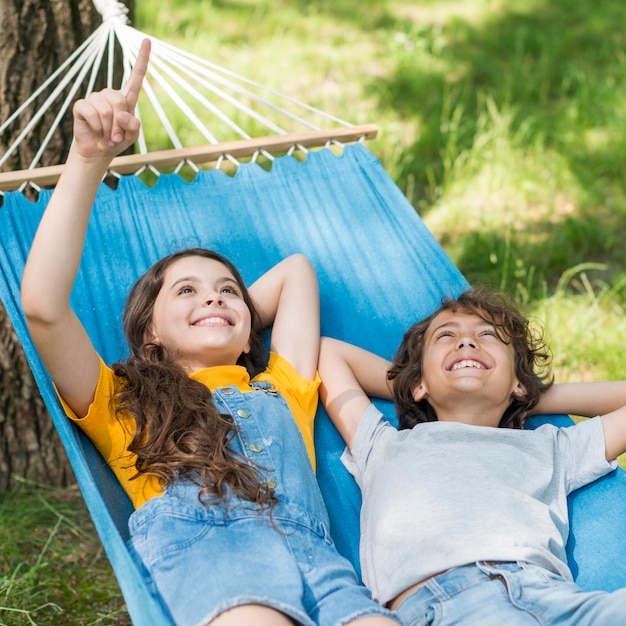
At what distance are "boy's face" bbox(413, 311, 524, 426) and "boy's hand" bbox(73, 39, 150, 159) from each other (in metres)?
0.83

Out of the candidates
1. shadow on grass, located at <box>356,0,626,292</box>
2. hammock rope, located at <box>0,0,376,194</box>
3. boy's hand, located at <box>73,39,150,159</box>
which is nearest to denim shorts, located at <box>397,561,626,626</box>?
boy's hand, located at <box>73,39,150,159</box>

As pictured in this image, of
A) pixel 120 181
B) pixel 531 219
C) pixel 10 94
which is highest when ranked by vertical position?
pixel 10 94

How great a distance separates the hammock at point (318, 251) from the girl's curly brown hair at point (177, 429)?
0.12 metres

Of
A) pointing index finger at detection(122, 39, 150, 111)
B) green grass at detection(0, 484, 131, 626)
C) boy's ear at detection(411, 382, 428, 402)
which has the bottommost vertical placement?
green grass at detection(0, 484, 131, 626)

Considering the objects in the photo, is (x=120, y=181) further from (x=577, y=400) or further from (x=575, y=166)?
(x=575, y=166)

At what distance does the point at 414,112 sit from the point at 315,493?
118 inches

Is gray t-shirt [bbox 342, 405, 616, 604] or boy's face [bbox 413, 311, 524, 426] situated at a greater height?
boy's face [bbox 413, 311, 524, 426]

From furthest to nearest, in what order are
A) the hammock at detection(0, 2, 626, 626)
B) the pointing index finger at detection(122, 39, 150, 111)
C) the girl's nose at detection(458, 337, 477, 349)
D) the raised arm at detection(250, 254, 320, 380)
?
the raised arm at detection(250, 254, 320, 380)
the girl's nose at detection(458, 337, 477, 349)
the hammock at detection(0, 2, 626, 626)
the pointing index finger at detection(122, 39, 150, 111)

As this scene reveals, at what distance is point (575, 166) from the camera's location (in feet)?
12.5

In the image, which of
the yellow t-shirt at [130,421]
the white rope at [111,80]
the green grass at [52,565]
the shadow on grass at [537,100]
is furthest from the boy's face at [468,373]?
the shadow on grass at [537,100]

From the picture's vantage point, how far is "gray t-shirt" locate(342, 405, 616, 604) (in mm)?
1608

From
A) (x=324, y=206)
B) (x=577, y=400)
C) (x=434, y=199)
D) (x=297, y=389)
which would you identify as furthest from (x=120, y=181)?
(x=434, y=199)

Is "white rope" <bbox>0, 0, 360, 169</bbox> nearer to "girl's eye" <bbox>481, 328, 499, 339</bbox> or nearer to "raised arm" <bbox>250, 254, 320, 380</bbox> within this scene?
"raised arm" <bbox>250, 254, 320, 380</bbox>

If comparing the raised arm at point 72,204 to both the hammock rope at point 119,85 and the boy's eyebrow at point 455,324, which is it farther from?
the boy's eyebrow at point 455,324
